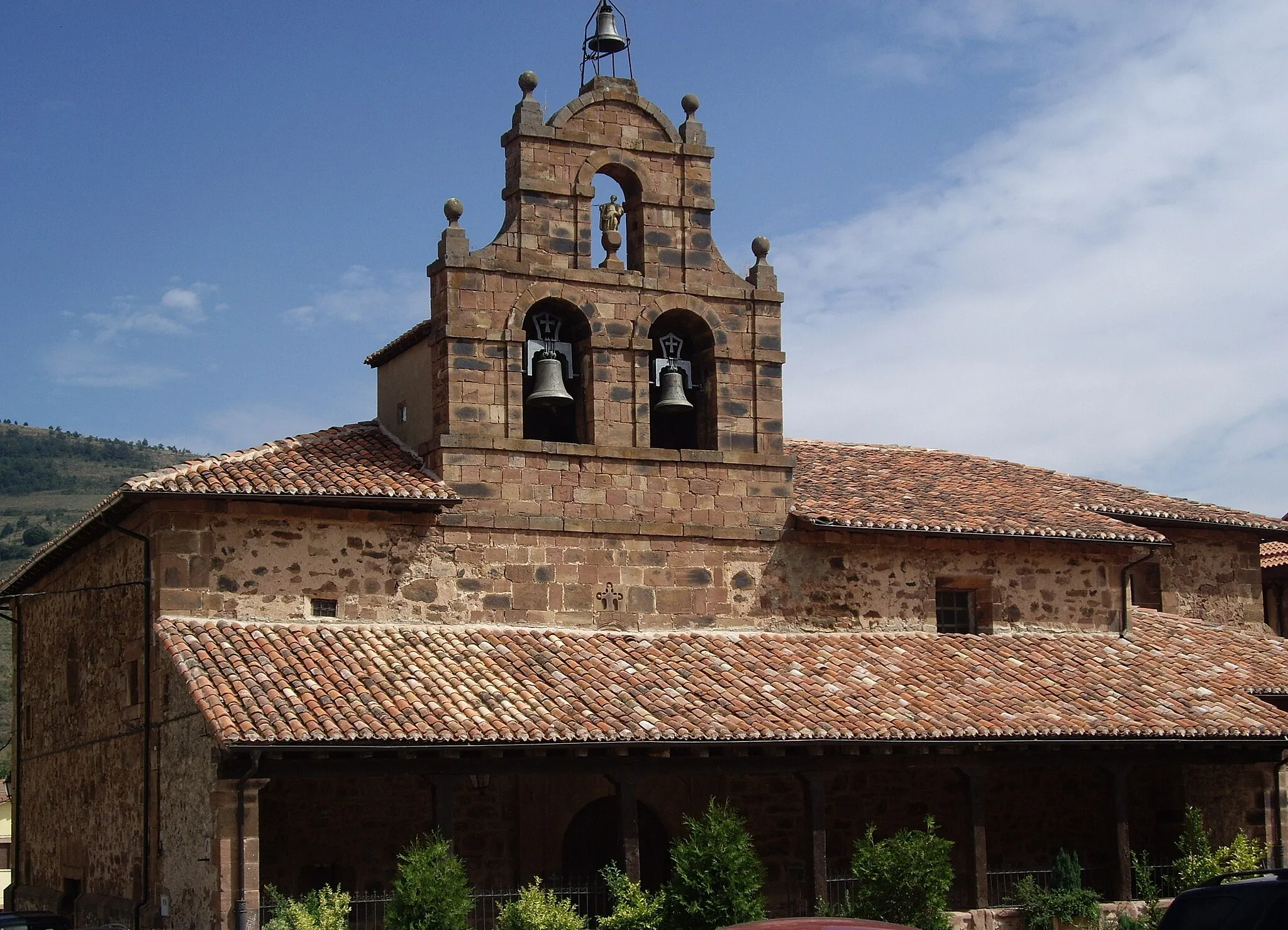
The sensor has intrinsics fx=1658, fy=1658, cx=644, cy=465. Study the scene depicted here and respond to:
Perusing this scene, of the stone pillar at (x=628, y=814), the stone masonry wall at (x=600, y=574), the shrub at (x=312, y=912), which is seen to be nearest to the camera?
the shrub at (x=312, y=912)

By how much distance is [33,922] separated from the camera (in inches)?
696

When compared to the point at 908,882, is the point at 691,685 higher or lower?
higher

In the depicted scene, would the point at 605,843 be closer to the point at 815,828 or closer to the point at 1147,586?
the point at 815,828

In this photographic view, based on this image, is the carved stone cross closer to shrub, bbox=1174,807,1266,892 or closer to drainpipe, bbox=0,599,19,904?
shrub, bbox=1174,807,1266,892

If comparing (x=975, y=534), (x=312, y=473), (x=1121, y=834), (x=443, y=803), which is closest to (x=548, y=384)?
(x=312, y=473)

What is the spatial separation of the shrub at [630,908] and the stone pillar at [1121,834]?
6.68 metres

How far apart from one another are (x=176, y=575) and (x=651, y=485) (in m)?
6.05

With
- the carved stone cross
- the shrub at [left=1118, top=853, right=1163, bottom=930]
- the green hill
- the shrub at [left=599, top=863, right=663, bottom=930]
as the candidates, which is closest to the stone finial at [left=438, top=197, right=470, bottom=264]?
the carved stone cross

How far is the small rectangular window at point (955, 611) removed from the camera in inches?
922

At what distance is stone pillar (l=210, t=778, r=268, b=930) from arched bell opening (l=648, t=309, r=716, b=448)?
289 inches

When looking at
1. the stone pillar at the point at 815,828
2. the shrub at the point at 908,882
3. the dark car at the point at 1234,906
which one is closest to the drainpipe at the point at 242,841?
the shrub at the point at 908,882

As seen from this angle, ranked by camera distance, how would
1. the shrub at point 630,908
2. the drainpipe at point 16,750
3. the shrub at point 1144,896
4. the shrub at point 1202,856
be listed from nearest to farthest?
the shrub at point 630,908
the shrub at point 1144,896
the shrub at point 1202,856
the drainpipe at point 16,750

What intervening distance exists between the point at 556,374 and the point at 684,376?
6.14ft

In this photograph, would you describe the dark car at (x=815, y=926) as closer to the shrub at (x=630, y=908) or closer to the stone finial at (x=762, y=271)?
the shrub at (x=630, y=908)
